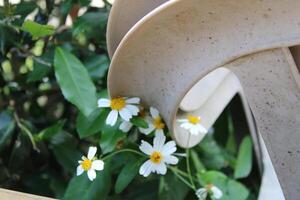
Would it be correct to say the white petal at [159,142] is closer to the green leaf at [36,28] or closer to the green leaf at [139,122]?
the green leaf at [139,122]

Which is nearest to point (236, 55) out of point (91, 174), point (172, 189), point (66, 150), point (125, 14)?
point (125, 14)

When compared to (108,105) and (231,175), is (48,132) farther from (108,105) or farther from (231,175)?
(231,175)

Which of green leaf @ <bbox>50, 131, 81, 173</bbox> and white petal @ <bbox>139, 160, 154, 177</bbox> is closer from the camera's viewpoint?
white petal @ <bbox>139, 160, 154, 177</bbox>

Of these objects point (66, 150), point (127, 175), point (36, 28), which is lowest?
point (66, 150)

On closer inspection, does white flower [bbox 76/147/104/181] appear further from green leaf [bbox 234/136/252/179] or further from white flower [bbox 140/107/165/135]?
green leaf [bbox 234/136/252/179]

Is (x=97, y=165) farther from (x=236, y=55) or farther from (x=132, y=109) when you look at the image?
(x=236, y=55)

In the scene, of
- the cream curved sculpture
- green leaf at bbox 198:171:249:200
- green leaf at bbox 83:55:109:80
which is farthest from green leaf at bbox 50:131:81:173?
the cream curved sculpture

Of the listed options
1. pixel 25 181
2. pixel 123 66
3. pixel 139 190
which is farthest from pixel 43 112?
pixel 123 66
